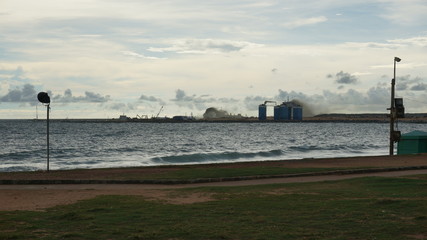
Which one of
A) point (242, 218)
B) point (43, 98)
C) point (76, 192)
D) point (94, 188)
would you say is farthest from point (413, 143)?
point (242, 218)

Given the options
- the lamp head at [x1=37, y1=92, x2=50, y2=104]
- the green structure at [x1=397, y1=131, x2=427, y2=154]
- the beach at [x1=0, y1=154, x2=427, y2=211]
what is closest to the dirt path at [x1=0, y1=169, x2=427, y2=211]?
the beach at [x1=0, y1=154, x2=427, y2=211]

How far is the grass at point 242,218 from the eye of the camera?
1045cm

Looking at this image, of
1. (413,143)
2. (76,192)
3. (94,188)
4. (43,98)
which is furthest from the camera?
(413,143)

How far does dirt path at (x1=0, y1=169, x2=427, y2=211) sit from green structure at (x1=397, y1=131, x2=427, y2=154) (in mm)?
18900

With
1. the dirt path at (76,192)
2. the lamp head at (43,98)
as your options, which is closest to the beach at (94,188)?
the dirt path at (76,192)

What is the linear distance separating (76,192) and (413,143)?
92.1 feet

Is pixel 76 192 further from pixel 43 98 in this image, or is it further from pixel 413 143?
pixel 413 143

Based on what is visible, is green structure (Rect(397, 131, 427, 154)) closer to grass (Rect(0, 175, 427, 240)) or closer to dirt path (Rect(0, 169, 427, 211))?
dirt path (Rect(0, 169, 427, 211))

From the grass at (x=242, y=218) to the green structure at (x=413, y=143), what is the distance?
22615 mm

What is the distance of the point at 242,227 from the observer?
11156 mm

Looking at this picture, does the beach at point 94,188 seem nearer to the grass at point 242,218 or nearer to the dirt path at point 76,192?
the dirt path at point 76,192

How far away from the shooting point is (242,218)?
1218cm

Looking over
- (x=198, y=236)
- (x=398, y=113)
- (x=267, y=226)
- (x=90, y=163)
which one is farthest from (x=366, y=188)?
(x=90, y=163)

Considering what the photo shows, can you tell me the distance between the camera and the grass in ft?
34.3
